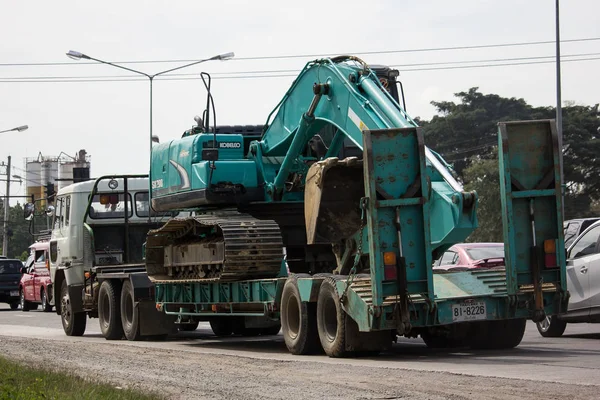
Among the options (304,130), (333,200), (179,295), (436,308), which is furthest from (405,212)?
(179,295)

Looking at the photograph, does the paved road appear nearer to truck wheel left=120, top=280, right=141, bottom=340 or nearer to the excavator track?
truck wheel left=120, top=280, right=141, bottom=340

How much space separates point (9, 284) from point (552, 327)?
93.1ft

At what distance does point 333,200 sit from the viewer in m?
16.3

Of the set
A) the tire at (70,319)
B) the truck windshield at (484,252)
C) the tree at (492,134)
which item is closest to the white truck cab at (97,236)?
the tire at (70,319)

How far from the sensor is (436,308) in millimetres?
14023

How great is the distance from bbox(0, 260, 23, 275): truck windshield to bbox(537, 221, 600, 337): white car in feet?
95.7

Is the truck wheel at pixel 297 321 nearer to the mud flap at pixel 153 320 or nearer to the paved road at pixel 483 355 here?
the paved road at pixel 483 355

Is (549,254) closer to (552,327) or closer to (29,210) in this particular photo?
(552,327)

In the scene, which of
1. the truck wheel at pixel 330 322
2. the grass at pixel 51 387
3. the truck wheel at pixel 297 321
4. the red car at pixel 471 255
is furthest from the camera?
the red car at pixel 471 255

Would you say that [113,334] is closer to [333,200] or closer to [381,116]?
[333,200]

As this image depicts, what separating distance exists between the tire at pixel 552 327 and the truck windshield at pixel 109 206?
856cm

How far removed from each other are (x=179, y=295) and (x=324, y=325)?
17.2 feet

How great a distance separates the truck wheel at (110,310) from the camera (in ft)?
70.2

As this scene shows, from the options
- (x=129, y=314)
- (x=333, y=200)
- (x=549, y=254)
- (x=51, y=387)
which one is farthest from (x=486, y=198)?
(x=51, y=387)
